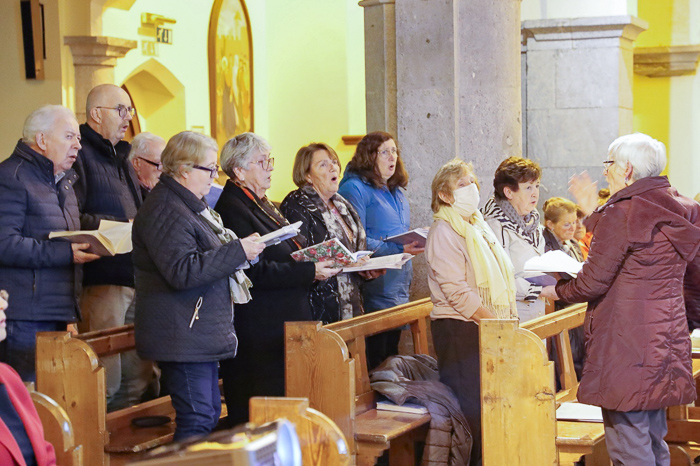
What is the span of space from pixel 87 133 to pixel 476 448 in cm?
226

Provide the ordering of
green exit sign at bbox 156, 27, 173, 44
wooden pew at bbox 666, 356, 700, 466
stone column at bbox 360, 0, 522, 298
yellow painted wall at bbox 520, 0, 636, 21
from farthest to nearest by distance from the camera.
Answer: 1. green exit sign at bbox 156, 27, 173, 44
2. yellow painted wall at bbox 520, 0, 636, 21
3. stone column at bbox 360, 0, 522, 298
4. wooden pew at bbox 666, 356, 700, 466

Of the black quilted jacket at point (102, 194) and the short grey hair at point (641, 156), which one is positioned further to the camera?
the black quilted jacket at point (102, 194)

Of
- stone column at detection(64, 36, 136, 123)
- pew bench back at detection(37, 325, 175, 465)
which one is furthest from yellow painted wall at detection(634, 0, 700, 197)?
pew bench back at detection(37, 325, 175, 465)

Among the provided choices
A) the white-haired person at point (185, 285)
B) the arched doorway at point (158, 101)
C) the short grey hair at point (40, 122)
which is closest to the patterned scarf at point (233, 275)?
the white-haired person at point (185, 285)

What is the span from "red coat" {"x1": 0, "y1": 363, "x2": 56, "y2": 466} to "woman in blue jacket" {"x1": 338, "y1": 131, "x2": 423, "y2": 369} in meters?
2.76

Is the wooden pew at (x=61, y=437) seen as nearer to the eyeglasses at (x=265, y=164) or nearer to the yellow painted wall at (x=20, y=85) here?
the eyeglasses at (x=265, y=164)

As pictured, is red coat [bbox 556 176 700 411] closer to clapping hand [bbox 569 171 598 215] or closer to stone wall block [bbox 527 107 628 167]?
clapping hand [bbox 569 171 598 215]

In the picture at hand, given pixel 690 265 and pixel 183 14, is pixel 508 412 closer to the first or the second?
pixel 690 265

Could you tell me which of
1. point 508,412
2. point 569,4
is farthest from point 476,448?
point 569,4

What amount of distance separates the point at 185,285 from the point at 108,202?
1.29 metres

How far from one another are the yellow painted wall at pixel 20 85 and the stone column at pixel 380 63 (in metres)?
4.37

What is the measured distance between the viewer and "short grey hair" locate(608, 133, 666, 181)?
3.66 meters

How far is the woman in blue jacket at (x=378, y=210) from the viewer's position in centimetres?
513

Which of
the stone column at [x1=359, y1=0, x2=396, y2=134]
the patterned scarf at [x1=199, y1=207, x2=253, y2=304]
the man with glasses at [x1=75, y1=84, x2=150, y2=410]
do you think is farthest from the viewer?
the stone column at [x1=359, y1=0, x2=396, y2=134]
